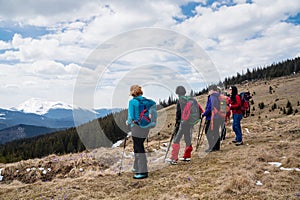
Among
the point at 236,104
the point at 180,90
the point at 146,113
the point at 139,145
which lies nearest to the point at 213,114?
the point at 236,104

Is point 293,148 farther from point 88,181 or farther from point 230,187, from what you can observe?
point 88,181

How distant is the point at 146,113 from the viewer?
24.5 feet

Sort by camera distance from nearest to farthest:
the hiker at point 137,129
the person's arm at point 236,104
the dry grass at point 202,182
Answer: the dry grass at point 202,182, the hiker at point 137,129, the person's arm at point 236,104

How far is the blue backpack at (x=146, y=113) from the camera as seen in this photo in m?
7.41

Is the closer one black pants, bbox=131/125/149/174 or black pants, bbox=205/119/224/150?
black pants, bbox=131/125/149/174

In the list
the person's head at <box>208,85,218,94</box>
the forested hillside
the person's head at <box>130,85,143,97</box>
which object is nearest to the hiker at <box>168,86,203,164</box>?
the person's head at <box>208,85,218,94</box>

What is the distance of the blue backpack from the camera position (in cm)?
741

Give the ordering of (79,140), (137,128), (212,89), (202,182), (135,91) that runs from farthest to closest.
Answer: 1. (79,140)
2. (212,89)
3. (137,128)
4. (135,91)
5. (202,182)

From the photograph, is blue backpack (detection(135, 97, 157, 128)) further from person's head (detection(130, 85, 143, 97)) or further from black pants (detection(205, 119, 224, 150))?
black pants (detection(205, 119, 224, 150))

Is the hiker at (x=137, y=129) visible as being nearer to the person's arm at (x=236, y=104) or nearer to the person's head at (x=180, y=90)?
the person's head at (x=180, y=90)

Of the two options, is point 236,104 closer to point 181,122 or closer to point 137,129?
point 181,122

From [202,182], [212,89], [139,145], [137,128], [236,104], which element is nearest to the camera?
[202,182]

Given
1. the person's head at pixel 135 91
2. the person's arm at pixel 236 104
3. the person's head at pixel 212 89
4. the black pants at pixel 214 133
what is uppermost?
the person's head at pixel 135 91

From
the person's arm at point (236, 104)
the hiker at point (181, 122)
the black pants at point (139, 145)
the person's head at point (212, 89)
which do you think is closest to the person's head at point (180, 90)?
the hiker at point (181, 122)
